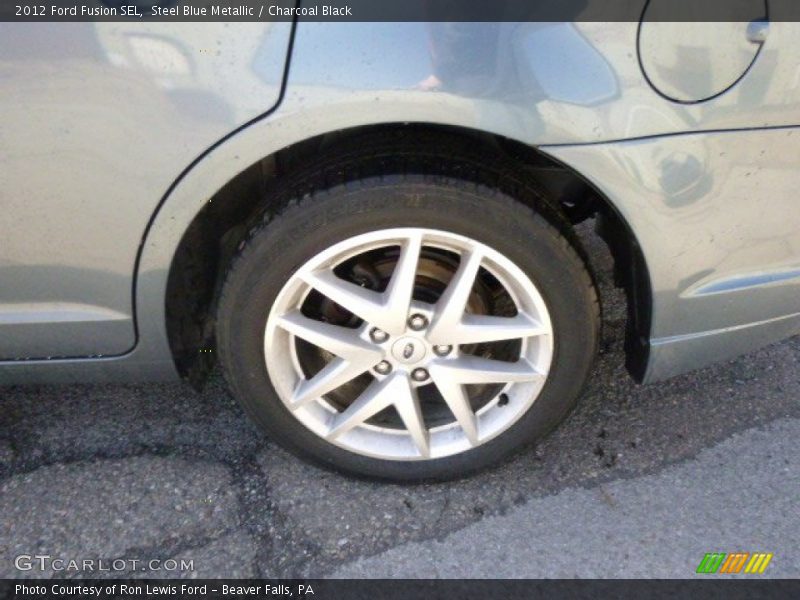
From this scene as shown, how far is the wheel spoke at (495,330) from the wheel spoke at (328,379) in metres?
0.23

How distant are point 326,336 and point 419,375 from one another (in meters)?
0.26

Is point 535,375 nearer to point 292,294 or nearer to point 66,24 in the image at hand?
point 292,294

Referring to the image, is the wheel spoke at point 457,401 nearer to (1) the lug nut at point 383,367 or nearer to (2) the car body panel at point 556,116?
(1) the lug nut at point 383,367

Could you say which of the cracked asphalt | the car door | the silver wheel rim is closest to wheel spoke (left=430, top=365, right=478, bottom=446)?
the silver wheel rim

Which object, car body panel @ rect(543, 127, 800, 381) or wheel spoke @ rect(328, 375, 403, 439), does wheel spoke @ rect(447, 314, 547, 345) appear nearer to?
wheel spoke @ rect(328, 375, 403, 439)

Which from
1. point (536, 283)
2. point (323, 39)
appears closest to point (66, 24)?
point (323, 39)

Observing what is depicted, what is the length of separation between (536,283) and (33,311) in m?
1.21

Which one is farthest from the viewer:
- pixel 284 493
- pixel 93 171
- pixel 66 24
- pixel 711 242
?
pixel 284 493

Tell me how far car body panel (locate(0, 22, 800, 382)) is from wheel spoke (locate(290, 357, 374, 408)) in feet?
1.51

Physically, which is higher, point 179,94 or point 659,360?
point 179,94

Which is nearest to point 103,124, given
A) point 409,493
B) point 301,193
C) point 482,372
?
point 301,193

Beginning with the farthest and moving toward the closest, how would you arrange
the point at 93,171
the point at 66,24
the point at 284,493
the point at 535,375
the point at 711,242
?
the point at 284,493 → the point at 535,375 → the point at 711,242 → the point at 93,171 → the point at 66,24

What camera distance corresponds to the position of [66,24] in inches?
59.7

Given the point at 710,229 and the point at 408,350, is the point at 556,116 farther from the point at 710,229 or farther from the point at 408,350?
the point at 408,350
